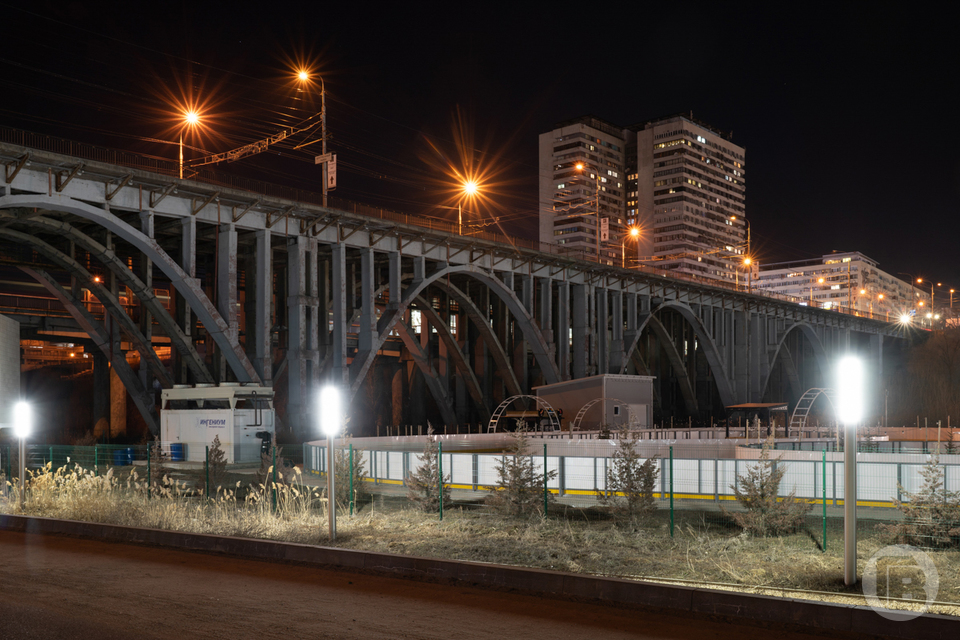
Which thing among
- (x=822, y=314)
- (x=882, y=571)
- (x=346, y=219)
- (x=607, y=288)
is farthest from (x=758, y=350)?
(x=882, y=571)

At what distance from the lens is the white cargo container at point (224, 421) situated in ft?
105

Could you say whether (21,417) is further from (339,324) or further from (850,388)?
(339,324)

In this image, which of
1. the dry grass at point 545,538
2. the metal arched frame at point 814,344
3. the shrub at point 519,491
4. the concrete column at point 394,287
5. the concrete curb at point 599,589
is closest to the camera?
the concrete curb at point 599,589

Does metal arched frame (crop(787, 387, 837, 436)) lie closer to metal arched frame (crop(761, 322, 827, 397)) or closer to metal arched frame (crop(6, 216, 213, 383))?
metal arched frame (crop(761, 322, 827, 397))

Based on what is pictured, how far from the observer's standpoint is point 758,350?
269 ft

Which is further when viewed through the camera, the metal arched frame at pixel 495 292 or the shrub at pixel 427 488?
A: the metal arched frame at pixel 495 292

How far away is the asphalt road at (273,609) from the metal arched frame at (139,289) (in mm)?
25997

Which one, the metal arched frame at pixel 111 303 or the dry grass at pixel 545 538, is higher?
the metal arched frame at pixel 111 303

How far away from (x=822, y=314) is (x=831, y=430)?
52452mm

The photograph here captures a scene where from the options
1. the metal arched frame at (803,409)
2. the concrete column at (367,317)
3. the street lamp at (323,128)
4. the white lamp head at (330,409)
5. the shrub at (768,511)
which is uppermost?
the street lamp at (323,128)

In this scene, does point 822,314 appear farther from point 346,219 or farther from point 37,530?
point 37,530

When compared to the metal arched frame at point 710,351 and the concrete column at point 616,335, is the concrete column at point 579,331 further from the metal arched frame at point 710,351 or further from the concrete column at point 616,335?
the metal arched frame at point 710,351

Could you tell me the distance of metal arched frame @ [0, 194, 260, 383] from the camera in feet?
107

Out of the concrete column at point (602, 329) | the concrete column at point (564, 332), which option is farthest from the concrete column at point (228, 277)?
the concrete column at point (602, 329)
